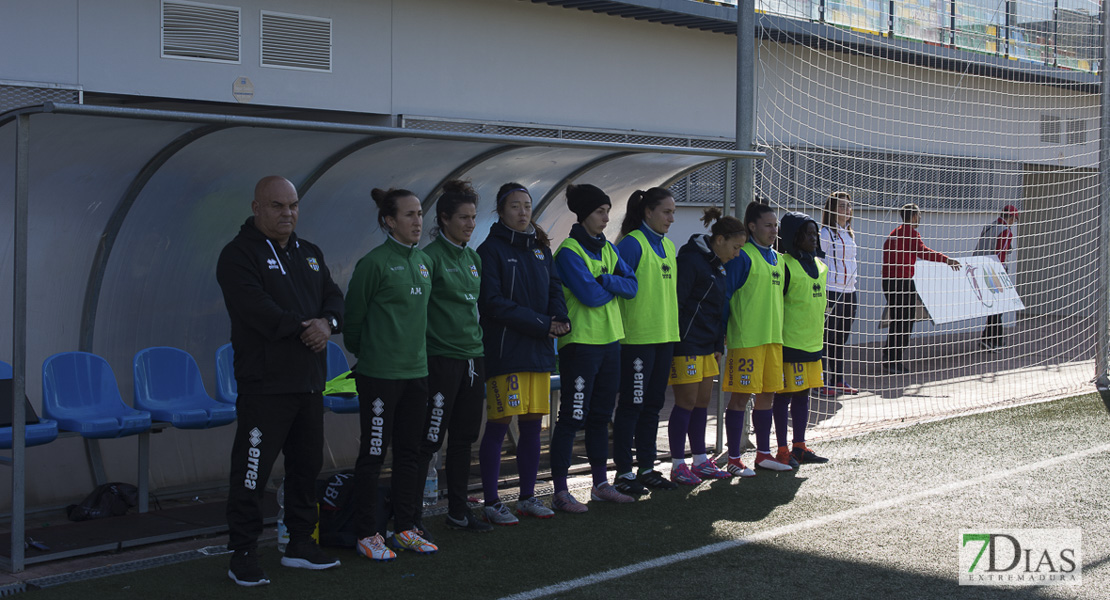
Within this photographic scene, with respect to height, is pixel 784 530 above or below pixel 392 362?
below

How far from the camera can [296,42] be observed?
29.7 ft

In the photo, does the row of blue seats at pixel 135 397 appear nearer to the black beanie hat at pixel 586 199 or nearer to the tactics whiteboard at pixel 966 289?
the black beanie hat at pixel 586 199

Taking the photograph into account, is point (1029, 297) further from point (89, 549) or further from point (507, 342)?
point (89, 549)

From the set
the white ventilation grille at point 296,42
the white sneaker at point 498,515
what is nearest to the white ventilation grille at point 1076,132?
the white ventilation grille at point 296,42

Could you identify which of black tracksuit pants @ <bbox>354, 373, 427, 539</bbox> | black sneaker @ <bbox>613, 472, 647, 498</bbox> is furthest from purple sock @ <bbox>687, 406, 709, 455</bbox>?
black tracksuit pants @ <bbox>354, 373, 427, 539</bbox>

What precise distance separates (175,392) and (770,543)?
343 cm

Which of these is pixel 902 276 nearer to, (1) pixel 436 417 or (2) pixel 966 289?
(2) pixel 966 289

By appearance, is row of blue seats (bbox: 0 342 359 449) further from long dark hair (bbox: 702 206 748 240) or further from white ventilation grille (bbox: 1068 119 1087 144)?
white ventilation grille (bbox: 1068 119 1087 144)

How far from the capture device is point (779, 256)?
287 inches

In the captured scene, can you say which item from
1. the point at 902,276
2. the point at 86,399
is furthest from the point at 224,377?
the point at 902,276

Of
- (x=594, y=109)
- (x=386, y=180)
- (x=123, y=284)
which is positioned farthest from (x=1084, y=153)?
(x=123, y=284)

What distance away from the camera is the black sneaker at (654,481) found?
673 centimetres

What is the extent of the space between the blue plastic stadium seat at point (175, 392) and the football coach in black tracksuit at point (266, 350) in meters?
1.27

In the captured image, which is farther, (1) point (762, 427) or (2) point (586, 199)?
(1) point (762, 427)
